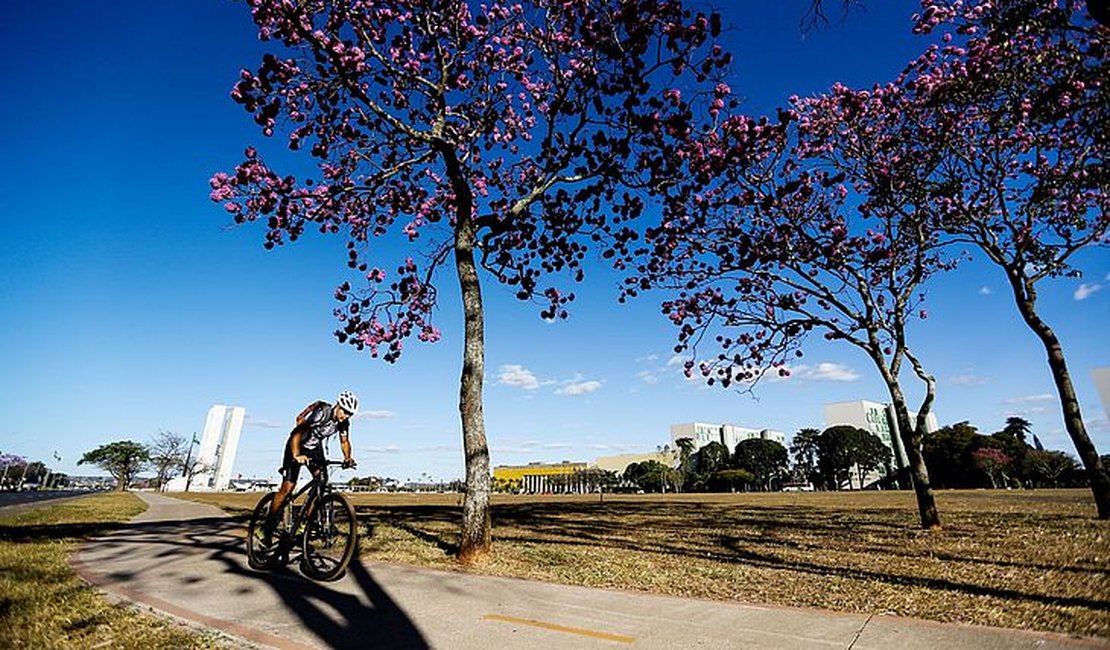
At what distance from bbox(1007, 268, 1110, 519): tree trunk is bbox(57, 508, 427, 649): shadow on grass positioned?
15.1m

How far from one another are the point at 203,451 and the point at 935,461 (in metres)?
132

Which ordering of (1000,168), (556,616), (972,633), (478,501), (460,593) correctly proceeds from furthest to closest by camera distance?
(1000,168) < (478,501) < (460,593) < (556,616) < (972,633)

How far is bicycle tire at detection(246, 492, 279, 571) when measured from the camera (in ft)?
22.8

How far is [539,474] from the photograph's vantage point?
520ft

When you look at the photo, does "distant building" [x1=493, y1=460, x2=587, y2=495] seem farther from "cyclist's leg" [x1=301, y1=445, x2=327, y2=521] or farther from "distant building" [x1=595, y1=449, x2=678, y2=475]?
"cyclist's leg" [x1=301, y1=445, x2=327, y2=521]

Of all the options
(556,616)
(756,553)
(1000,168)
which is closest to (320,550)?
(556,616)

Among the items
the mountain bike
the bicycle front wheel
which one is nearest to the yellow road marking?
the mountain bike

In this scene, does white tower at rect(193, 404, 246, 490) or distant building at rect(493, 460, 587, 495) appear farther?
distant building at rect(493, 460, 587, 495)

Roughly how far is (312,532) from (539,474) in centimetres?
15750

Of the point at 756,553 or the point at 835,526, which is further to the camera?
the point at 835,526

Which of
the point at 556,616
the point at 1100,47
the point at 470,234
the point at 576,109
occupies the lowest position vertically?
the point at 556,616

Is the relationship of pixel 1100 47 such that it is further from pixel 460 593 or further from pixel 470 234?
pixel 460 593

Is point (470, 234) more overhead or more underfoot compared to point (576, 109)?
more underfoot

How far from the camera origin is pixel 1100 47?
25.0ft
